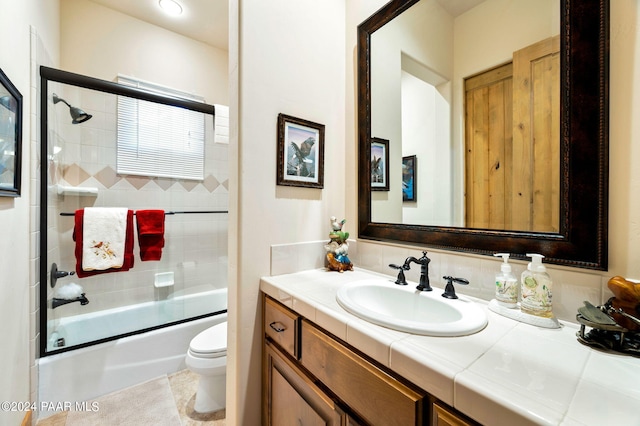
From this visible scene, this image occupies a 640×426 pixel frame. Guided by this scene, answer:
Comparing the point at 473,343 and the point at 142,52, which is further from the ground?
the point at 142,52

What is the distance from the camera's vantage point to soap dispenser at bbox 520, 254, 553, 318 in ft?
2.36

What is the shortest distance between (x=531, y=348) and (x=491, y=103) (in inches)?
32.1

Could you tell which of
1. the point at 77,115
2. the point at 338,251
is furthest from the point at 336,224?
the point at 77,115

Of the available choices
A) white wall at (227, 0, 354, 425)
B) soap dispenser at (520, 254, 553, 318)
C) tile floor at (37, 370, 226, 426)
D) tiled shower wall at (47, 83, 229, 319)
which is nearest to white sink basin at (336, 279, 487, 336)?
soap dispenser at (520, 254, 553, 318)

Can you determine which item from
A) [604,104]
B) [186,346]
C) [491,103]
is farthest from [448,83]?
[186,346]

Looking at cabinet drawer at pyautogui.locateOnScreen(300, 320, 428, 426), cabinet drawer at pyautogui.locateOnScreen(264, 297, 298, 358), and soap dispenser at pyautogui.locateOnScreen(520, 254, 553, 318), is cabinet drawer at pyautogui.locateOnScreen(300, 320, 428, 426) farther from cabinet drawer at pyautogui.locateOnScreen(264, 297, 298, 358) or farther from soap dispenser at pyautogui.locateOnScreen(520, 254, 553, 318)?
soap dispenser at pyautogui.locateOnScreen(520, 254, 553, 318)

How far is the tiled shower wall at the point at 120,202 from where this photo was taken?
1.78m

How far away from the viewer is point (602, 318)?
0.61m

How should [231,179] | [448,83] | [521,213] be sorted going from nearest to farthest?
[521,213] < [448,83] < [231,179]

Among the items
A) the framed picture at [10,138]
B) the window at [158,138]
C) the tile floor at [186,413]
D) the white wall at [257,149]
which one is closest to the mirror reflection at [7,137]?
the framed picture at [10,138]

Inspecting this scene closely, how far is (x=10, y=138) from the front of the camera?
1.09m

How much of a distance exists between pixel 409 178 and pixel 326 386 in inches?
36.6

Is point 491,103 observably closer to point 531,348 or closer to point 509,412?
point 531,348

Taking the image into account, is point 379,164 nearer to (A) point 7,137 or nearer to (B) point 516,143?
(B) point 516,143
